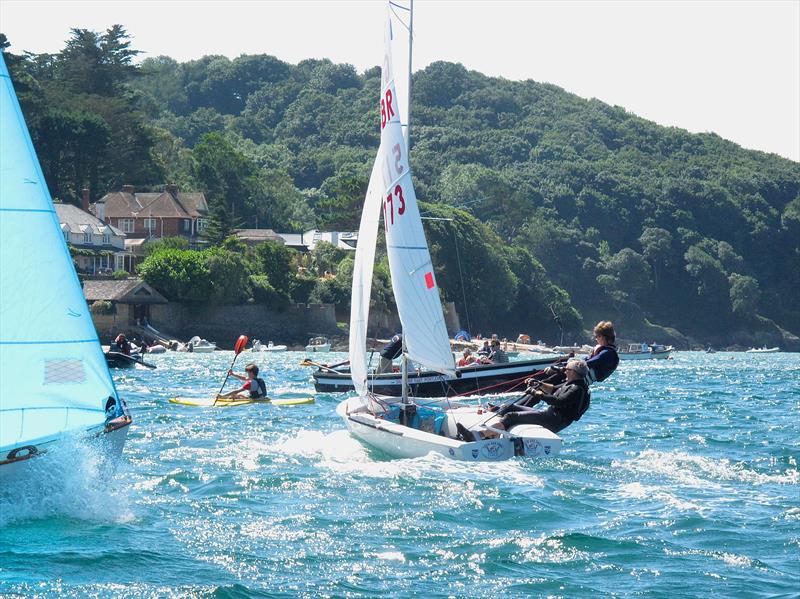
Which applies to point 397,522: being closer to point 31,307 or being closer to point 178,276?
point 31,307

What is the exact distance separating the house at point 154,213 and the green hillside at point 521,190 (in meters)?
2.85

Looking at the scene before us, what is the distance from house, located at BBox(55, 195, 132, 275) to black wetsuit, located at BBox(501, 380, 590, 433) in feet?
214

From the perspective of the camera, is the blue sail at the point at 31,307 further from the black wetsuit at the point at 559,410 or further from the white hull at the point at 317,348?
the white hull at the point at 317,348

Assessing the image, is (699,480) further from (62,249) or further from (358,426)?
Result: (62,249)

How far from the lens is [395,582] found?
12.2 m

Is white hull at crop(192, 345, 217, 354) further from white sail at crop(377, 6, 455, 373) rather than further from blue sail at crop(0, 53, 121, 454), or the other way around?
blue sail at crop(0, 53, 121, 454)

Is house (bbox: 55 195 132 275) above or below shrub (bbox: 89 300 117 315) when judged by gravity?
above

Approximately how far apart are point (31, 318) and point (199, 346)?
57.1m

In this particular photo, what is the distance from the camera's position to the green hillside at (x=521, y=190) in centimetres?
10106

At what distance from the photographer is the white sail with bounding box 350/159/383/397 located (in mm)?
21766

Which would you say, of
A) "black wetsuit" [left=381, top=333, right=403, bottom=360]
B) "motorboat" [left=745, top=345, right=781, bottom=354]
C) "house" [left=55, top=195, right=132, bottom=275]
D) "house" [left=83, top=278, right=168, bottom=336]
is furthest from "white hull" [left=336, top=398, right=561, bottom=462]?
"motorboat" [left=745, top=345, right=781, bottom=354]

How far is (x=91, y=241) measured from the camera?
8625cm

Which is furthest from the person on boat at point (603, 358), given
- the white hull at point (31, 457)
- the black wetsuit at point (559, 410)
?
the white hull at point (31, 457)

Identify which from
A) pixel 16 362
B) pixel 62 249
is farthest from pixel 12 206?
pixel 16 362
